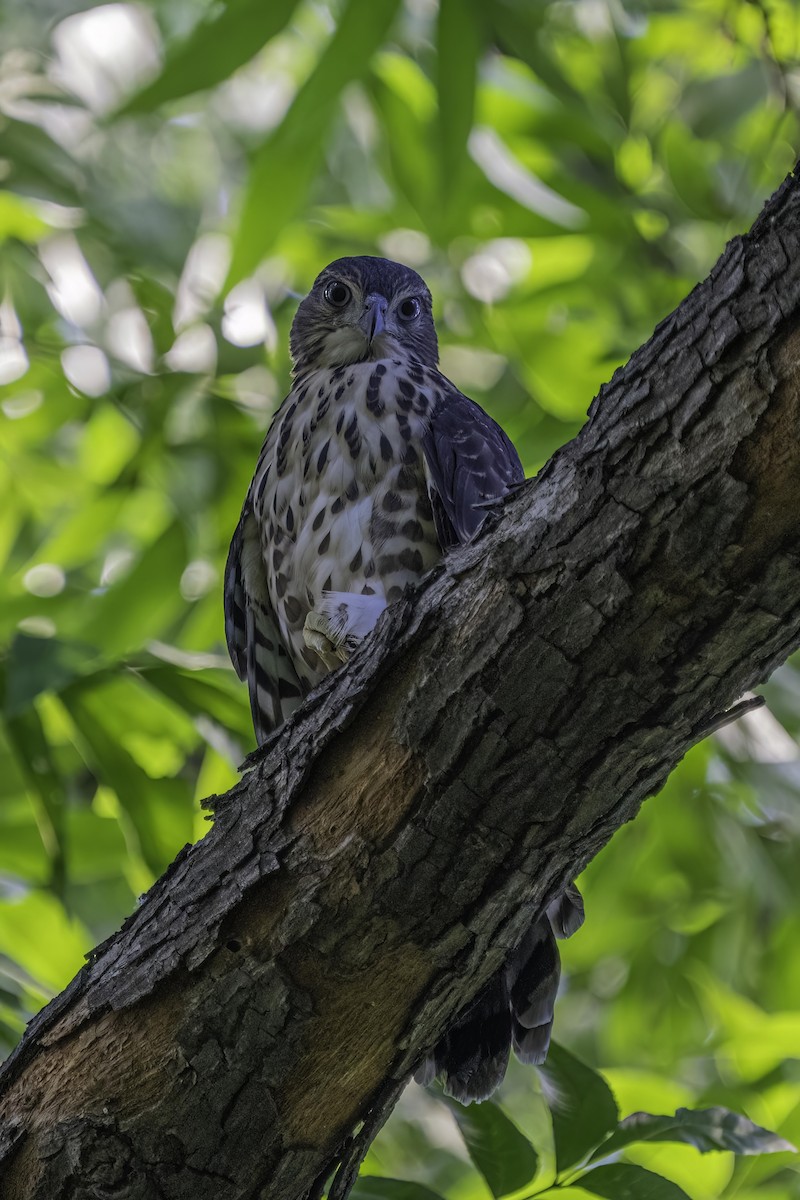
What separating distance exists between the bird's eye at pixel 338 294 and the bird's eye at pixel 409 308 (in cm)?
15

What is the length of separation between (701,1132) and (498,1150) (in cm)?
34

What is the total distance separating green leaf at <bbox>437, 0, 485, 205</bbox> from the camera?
10.2 feet

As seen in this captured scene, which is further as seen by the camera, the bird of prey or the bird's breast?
the bird's breast

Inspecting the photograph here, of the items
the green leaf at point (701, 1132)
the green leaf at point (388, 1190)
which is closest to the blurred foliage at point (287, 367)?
the green leaf at point (701, 1132)

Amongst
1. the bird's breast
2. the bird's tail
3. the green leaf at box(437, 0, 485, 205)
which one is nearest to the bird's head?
the bird's breast

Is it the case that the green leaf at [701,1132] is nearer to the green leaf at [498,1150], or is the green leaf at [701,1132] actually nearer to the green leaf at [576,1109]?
the green leaf at [576,1109]

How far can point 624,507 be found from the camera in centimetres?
153

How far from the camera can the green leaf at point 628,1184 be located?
2027 millimetres

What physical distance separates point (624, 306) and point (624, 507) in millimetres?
2704

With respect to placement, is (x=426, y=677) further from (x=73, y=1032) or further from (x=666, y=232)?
(x=666, y=232)

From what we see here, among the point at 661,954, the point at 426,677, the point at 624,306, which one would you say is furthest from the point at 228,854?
the point at 624,306

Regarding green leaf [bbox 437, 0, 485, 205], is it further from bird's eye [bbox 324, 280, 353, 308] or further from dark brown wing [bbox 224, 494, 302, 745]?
dark brown wing [bbox 224, 494, 302, 745]

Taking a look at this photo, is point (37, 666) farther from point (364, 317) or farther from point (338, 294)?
point (338, 294)

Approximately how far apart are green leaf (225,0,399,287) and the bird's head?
0.40 metres
